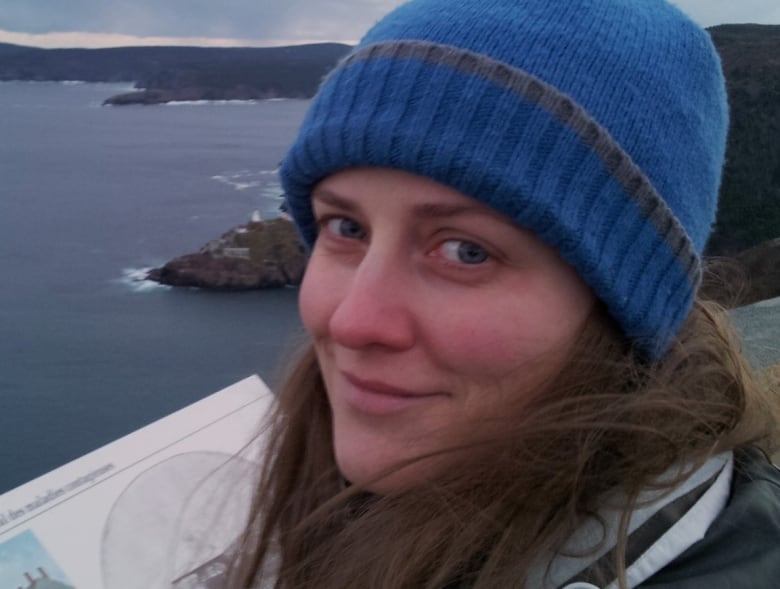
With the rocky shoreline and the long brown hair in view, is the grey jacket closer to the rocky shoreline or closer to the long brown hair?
the long brown hair

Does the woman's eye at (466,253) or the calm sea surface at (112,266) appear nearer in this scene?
the woman's eye at (466,253)

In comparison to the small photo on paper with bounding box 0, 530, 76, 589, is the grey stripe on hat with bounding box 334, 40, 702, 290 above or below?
above

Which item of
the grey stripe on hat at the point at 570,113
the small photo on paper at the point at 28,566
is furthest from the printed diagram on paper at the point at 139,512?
the grey stripe on hat at the point at 570,113

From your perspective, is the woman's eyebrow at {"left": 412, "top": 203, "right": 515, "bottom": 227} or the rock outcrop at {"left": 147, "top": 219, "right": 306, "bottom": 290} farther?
the rock outcrop at {"left": 147, "top": 219, "right": 306, "bottom": 290}

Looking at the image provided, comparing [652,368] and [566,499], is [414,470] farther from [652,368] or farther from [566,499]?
[652,368]

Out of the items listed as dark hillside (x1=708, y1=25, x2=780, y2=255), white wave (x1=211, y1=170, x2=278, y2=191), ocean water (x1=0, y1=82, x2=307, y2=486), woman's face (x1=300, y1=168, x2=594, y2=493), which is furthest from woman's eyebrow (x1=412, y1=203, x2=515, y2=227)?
dark hillside (x1=708, y1=25, x2=780, y2=255)

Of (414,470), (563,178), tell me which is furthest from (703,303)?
(414,470)

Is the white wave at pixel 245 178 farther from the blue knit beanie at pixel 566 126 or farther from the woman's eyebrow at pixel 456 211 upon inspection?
the woman's eyebrow at pixel 456 211
